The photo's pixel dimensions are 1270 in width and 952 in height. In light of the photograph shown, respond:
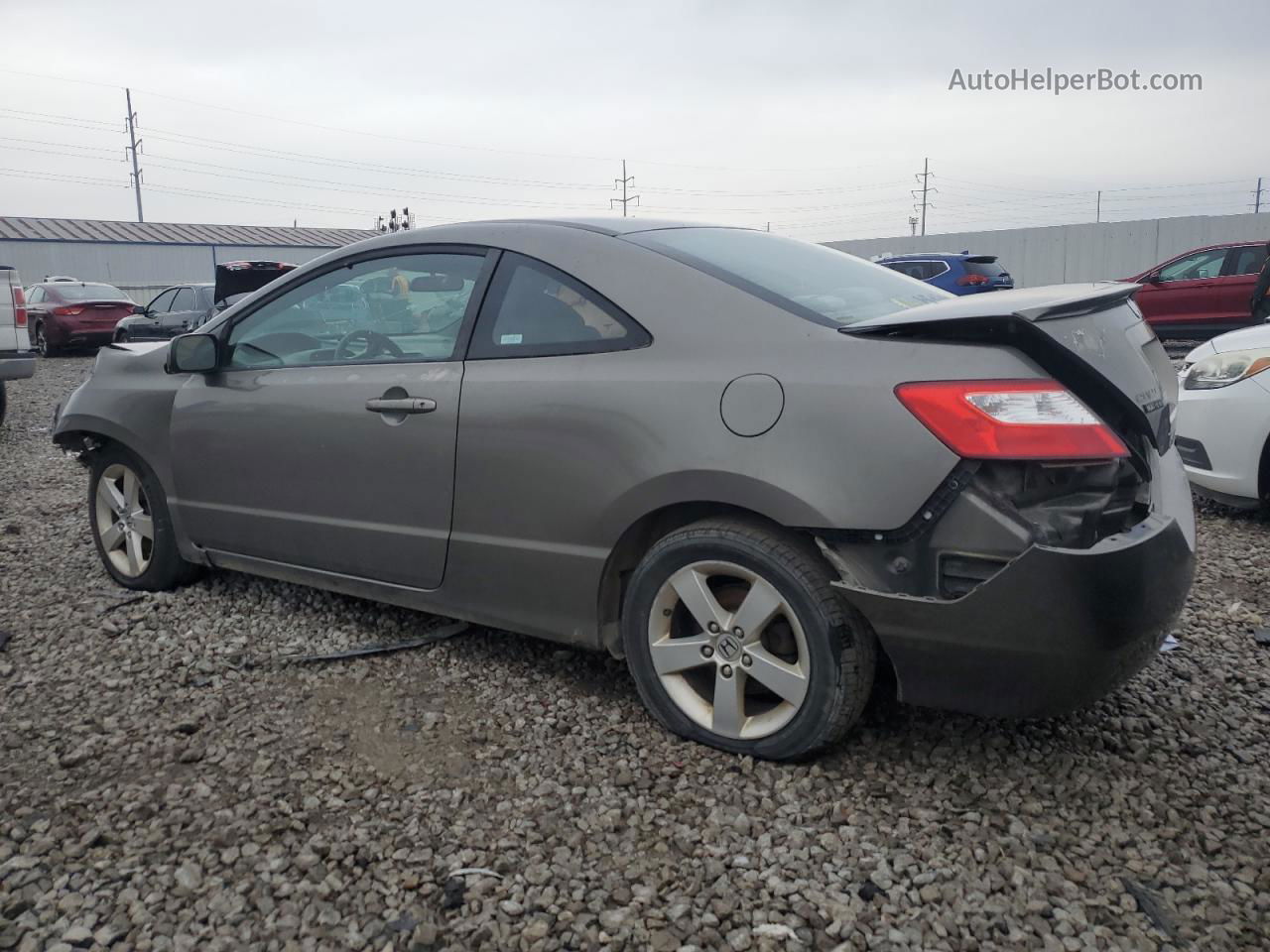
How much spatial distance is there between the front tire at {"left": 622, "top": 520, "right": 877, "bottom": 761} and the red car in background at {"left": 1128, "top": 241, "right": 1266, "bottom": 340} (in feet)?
45.7

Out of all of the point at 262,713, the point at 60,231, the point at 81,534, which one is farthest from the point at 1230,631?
the point at 60,231

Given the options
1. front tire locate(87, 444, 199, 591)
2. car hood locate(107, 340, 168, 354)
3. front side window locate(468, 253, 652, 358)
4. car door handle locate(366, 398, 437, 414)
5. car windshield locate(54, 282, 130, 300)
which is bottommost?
front tire locate(87, 444, 199, 591)

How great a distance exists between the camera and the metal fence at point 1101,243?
86.2 ft

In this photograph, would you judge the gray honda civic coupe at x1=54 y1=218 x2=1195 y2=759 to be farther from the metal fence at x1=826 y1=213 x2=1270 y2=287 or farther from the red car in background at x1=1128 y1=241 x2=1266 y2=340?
the metal fence at x1=826 y1=213 x2=1270 y2=287

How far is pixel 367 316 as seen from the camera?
355 cm

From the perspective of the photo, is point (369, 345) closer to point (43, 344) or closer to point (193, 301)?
point (193, 301)

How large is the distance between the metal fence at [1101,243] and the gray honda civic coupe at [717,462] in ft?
86.6

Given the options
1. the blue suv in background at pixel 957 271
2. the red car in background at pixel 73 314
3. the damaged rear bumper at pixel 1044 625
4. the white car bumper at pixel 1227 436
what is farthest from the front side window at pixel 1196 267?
the red car in background at pixel 73 314

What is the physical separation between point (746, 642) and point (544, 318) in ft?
3.79

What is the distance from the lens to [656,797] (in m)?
2.62

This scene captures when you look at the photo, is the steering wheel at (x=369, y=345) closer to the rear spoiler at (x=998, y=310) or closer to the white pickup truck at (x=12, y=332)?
the rear spoiler at (x=998, y=310)

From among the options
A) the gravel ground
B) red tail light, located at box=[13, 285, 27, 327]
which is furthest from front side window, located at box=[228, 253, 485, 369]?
red tail light, located at box=[13, 285, 27, 327]

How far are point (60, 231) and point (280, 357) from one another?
3950 centimetres

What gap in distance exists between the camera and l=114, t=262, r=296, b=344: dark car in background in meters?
15.8
